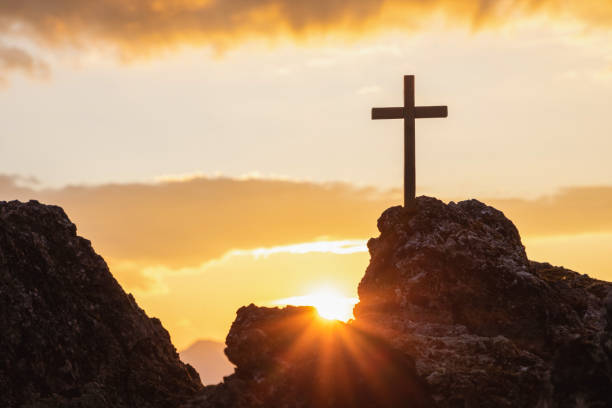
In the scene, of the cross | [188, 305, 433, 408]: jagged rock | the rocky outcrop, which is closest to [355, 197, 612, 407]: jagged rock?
the rocky outcrop

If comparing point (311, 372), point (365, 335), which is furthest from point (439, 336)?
point (311, 372)

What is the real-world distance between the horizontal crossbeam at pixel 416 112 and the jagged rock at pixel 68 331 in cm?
1176

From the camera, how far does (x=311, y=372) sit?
18938mm

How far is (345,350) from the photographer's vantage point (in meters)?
19.5

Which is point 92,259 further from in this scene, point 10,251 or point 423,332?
point 423,332

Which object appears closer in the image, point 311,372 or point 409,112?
point 311,372

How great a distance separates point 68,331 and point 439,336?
31.5 feet

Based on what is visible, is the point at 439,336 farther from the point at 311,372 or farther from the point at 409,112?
the point at 409,112

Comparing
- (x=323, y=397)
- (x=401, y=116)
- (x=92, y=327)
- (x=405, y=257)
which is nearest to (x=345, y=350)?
(x=323, y=397)

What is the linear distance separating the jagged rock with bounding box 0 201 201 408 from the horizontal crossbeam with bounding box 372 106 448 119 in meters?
11.8

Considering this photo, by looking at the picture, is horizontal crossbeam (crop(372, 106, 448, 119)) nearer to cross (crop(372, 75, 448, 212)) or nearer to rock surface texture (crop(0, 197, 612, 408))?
cross (crop(372, 75, 448, 212))

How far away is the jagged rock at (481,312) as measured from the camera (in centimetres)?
1773

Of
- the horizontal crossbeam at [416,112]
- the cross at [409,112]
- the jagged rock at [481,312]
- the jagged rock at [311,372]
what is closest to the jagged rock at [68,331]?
the jagged rock at [311,372]

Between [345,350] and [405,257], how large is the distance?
5212mm
